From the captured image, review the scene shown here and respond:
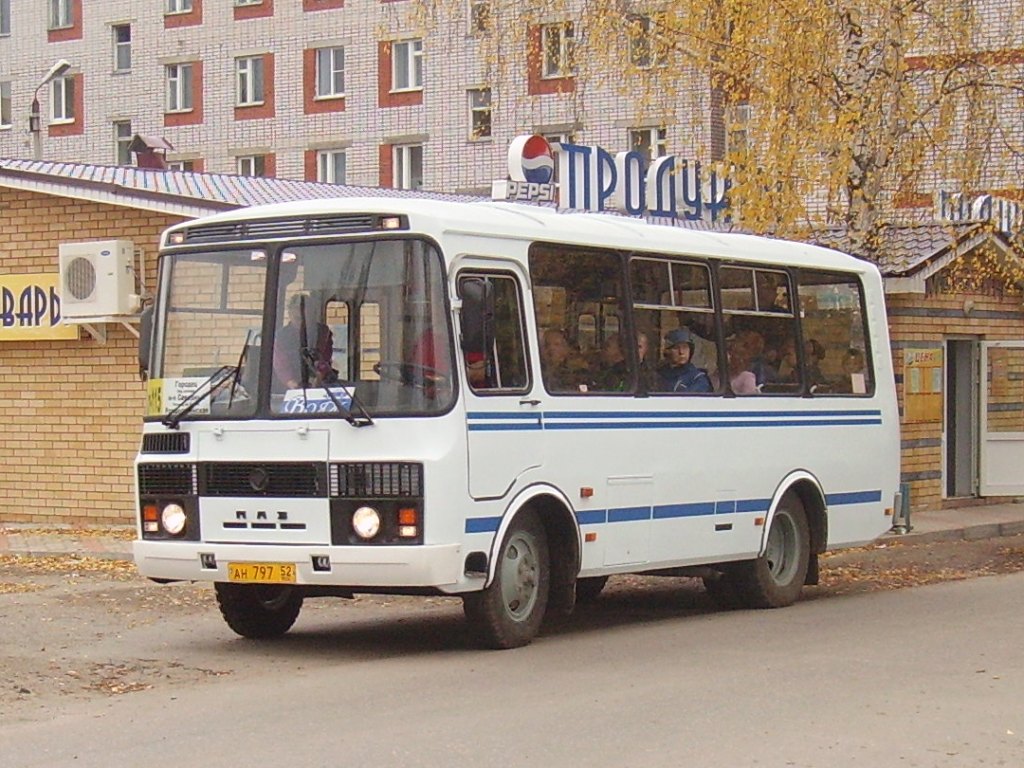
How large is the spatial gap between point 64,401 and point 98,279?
198cm

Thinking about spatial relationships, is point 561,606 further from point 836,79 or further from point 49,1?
point 49,1

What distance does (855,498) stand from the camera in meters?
16.6

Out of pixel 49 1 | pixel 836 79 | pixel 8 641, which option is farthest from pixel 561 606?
pixel 49 1

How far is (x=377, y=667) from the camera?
1185 centimetres

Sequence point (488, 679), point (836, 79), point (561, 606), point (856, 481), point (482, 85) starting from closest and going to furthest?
point (488, 679), point (561, 606), point (856, 481), point (836, 79), point (482, 85)

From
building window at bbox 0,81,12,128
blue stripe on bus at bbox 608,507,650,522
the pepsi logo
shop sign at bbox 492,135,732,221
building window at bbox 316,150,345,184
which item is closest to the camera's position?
blue stripe on bus at bbox 608,507,650,522

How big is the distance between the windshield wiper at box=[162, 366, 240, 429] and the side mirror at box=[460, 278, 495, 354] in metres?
1.48

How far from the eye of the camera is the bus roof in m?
12.3

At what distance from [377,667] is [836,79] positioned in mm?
11872

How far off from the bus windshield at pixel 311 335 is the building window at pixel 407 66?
4476 cm

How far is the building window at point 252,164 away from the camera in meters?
59.1

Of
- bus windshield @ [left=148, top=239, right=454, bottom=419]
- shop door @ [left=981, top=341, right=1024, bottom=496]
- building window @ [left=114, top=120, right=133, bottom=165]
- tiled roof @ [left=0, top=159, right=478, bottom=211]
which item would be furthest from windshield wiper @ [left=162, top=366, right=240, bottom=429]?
building window @ [left=114, top=120, right=133, bottom=165]

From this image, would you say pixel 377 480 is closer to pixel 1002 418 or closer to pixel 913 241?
pixel 913 241

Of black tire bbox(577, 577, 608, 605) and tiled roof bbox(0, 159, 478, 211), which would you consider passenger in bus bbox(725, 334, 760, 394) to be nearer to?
black tire bbox(577, 577, 608, 605)
